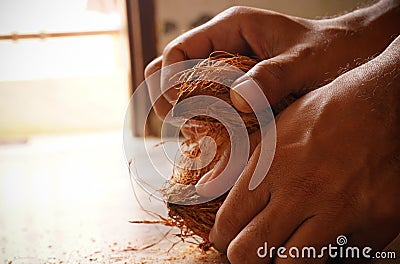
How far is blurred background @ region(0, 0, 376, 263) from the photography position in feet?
3.68

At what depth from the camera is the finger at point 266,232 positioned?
736 millimetres

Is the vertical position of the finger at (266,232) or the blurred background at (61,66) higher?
the finger at (266,232)

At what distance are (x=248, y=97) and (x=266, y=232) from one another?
163 millimetres

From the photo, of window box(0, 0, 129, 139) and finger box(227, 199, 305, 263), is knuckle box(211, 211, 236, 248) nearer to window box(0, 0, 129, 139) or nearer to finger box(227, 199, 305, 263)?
finger box(227, 199, 305, 263)

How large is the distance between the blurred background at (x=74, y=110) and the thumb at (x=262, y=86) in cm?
34

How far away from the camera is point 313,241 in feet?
2.40

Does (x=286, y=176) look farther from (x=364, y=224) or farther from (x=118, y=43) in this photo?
(x=118, y=43)

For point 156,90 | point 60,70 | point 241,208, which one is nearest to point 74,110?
point 60,70

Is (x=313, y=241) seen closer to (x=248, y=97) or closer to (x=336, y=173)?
(x=336, y=173)

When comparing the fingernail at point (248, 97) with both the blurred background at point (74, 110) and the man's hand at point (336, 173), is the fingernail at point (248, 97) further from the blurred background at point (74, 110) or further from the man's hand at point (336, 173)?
the blurred background at point (74, 110)

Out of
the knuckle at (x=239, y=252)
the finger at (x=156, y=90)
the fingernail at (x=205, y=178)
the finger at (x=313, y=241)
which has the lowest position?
the knuckle at (x=239, y=252)

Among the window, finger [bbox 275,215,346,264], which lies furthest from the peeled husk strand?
the window

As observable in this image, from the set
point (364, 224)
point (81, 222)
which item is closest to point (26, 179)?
point (81, 222)

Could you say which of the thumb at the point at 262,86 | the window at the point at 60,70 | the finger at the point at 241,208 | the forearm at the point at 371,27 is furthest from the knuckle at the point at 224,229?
the window at the point at 60,70
